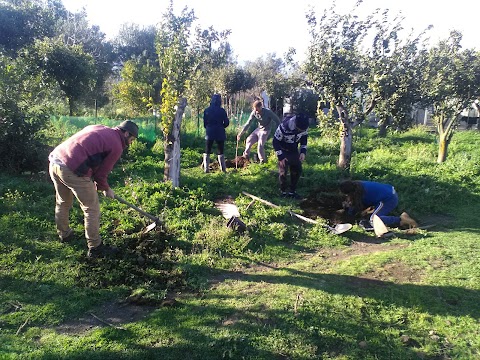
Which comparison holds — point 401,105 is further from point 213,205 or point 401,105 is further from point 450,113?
point 213,205

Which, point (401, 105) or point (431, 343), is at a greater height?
point (401, 105)

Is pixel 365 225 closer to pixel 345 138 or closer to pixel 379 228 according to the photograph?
pixel 379 228

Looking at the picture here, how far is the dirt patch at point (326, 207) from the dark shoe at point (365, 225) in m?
0.28

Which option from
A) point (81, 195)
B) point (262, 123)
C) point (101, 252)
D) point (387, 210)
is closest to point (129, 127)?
point (81, 195)

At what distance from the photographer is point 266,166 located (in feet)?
28.4

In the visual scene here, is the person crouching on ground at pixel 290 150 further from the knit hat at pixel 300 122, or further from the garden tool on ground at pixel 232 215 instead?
the garden tool on ground at pixel 232 215

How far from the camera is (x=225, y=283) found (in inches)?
172

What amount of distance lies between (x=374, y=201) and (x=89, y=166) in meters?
4.67

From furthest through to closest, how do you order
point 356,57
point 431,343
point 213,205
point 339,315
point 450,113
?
point 450,113 < point 356,57 < point 213,205 < point 339,315 < point 431,343

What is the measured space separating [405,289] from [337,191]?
3817 millimetres

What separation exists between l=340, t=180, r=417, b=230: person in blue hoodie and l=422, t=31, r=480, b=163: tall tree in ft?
15.1

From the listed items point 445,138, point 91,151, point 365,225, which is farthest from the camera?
point 445,138

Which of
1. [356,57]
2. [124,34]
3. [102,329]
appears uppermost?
[124,34]

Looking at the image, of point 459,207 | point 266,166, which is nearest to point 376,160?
point 459,207
